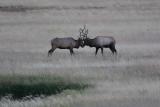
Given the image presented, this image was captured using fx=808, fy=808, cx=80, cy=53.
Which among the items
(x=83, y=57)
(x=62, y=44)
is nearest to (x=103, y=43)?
(x=62, y=44)

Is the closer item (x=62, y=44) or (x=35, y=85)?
(x=35, y=85)

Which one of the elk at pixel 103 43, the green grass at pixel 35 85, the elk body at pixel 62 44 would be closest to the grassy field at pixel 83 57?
the green grass at pixel 35 85

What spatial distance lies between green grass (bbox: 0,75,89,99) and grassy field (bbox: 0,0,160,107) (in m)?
0.02

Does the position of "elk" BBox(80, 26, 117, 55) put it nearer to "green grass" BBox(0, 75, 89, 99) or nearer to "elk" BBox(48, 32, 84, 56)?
"elk" BBox(48, 32, 84, 56)

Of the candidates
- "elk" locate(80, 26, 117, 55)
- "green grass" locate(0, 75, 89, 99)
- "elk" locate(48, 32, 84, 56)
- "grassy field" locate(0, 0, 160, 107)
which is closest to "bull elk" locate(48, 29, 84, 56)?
"elk" locate(48, 32, 84, 56)

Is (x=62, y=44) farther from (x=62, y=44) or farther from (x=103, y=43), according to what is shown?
(x=103, y=43)

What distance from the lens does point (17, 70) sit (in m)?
21.8

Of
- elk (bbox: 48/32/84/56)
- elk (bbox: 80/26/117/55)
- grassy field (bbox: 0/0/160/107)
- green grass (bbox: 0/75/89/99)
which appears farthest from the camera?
elk (bbox: 80/26/117/55)

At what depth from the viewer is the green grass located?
18.1 metres

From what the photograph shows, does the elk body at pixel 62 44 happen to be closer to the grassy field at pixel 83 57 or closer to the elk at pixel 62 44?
the elk at pixel 62 44

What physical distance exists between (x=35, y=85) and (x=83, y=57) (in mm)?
6710

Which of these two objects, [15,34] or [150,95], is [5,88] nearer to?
[150,95]

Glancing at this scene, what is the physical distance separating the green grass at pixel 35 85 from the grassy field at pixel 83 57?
0.08ft

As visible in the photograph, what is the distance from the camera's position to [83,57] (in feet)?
84.3
